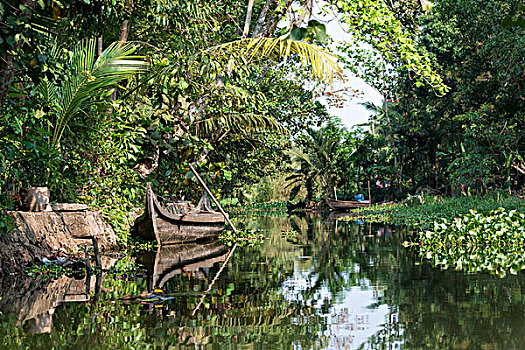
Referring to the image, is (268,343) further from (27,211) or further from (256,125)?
(256,125)

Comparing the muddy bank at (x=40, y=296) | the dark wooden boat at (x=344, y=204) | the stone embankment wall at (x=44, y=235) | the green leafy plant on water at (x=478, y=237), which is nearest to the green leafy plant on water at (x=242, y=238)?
the stone embankment wall at (x=44, y=235)

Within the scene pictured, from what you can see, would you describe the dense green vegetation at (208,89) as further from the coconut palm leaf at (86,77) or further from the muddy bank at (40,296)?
the muddy bank at (40,296)

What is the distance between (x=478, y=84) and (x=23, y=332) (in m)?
15.0

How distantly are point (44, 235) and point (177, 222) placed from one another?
3274mm

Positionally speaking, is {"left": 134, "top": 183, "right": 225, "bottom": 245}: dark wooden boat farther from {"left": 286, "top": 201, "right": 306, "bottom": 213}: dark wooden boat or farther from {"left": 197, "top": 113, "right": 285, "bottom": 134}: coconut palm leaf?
{"left": 286, "top": 201, "right": 306, "bottom": 213}: dark wooden boat

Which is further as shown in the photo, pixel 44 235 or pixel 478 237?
pixel 478 237

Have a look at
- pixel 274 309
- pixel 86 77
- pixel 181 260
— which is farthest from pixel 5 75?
pixel 181 260

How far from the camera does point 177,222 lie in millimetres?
10227

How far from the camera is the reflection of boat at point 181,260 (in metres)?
6.38

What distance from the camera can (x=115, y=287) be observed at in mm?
5516

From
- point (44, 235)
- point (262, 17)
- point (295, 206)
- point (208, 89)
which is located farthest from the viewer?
point (295, 206)

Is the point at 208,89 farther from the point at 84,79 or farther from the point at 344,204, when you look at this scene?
Result: the point at 344,204

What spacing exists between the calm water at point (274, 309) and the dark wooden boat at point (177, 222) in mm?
2288

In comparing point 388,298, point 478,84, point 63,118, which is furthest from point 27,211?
point 478,84
